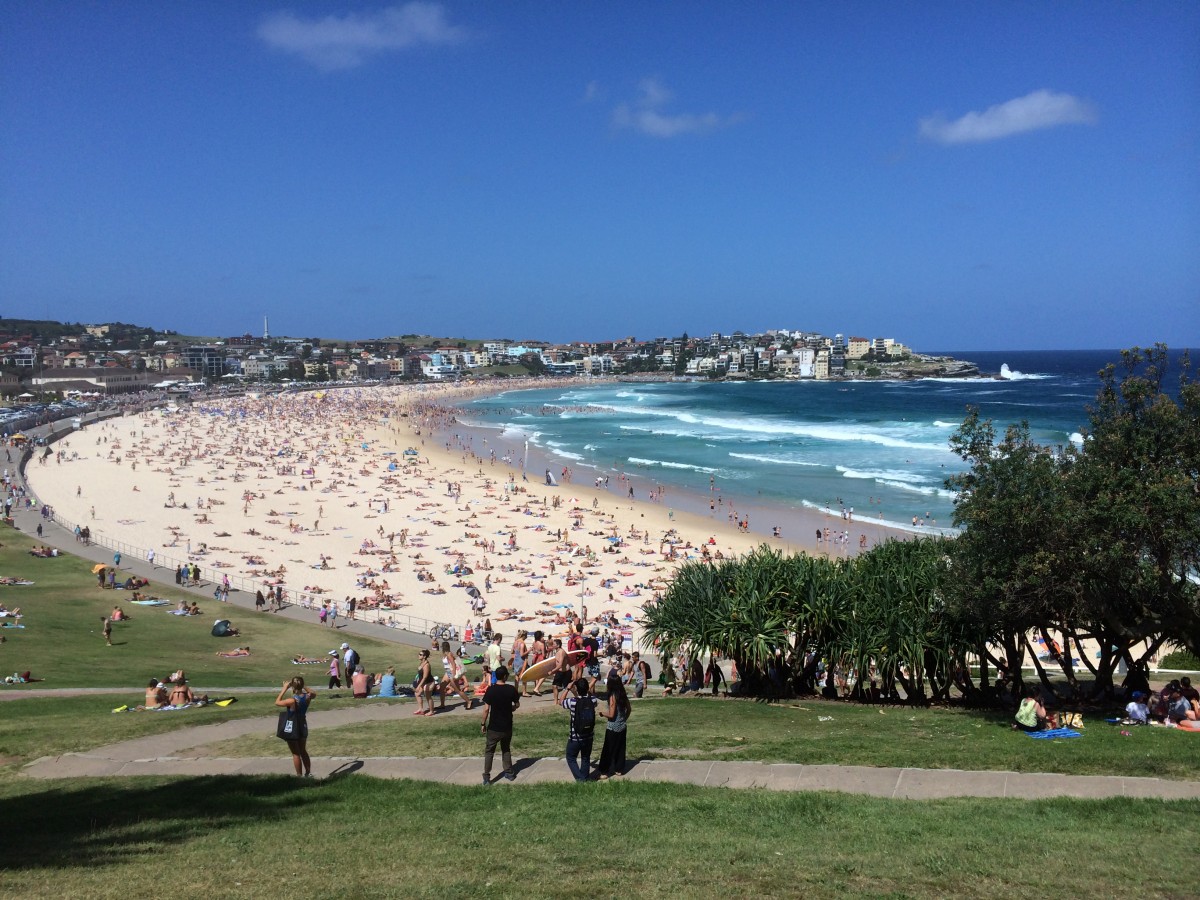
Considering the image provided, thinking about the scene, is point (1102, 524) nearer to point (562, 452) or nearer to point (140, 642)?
point (140, 642)

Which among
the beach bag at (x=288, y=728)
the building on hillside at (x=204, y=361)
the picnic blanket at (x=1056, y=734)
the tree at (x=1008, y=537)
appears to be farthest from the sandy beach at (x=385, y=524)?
the building on hillside at (x=204, y=361)

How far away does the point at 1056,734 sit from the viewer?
352 inches

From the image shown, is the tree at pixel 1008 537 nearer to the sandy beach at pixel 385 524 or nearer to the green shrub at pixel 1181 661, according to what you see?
the green shrub at pixel 1181 661

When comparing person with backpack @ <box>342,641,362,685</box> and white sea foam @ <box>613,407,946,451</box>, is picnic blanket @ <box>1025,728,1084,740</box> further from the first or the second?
white sea foam @ <box>613,407,946,451</box>

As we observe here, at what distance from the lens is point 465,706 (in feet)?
37.3

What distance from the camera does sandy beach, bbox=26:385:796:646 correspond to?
1012 inches

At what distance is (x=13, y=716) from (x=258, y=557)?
62.1ft

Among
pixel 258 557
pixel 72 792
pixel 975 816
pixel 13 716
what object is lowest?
pixel 258 557

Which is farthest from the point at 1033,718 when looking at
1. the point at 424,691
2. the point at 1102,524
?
the point at 424,691

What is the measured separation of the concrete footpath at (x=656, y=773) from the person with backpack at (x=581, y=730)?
0.88 feet

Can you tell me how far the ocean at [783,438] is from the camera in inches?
1643

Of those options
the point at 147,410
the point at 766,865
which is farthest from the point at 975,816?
the point at 147,410

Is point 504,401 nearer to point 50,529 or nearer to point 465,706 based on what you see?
point 50,529

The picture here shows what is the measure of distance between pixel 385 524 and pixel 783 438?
128ft
